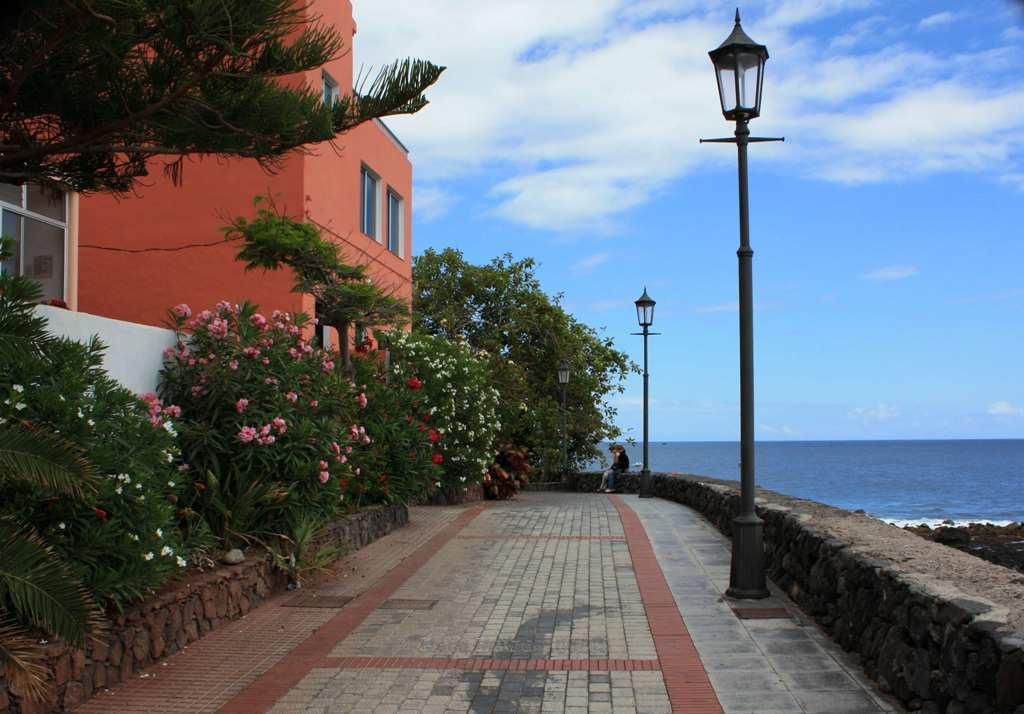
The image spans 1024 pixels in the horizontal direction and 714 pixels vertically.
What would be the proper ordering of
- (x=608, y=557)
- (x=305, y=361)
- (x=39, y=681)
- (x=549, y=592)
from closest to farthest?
(x=39, y=681) → (x=549, y=592) → (x=305, y=361) → (x=608, y=557)

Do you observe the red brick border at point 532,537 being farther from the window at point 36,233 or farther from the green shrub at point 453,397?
the window at point 36,233

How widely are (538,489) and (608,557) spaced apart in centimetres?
2408

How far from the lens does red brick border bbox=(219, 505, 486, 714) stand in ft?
19.1

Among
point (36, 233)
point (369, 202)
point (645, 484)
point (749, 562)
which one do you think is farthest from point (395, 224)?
point (749, 562)

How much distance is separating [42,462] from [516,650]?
3.42 metres

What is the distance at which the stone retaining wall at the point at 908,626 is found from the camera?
4.45 meters

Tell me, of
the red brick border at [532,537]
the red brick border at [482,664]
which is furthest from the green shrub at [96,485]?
the red brick border at [532,537]

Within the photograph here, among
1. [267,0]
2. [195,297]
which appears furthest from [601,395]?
[267,0]

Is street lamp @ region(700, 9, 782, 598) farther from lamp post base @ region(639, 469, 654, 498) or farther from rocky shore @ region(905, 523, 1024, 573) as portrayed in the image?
lamp post base @ region(639, 469, 654, 498)

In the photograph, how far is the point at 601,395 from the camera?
41.2 meters

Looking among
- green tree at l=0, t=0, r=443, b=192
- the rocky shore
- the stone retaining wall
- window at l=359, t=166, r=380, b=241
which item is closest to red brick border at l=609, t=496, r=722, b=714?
the stone retaining wall

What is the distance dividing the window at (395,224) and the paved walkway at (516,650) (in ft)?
40.1

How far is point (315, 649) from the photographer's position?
276 inches

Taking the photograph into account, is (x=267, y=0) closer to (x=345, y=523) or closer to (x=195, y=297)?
(x=345, y=523)
